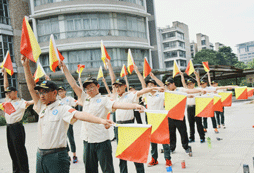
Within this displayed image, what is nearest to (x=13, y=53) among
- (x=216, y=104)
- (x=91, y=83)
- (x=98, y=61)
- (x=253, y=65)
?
(x=98, y=61)

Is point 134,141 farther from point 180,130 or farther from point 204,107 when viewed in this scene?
point 204,107

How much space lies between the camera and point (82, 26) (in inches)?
1011

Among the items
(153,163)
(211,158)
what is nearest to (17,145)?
(153,163)

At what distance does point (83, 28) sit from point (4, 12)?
790 centimetres

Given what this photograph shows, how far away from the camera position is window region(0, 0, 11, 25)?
24922 millimetres

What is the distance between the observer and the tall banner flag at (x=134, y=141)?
3.87 meters

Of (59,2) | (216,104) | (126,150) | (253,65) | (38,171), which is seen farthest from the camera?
(253,65)

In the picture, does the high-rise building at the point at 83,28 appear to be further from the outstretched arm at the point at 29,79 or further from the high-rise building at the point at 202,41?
the high-rise building at the point at 202,41

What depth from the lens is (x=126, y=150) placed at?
13.0 ft

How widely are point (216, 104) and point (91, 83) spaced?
635cm

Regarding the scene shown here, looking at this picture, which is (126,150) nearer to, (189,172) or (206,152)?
(189,172)

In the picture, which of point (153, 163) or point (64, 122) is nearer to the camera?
point (64, 122)

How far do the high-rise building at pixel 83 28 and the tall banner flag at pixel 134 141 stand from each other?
20.5m

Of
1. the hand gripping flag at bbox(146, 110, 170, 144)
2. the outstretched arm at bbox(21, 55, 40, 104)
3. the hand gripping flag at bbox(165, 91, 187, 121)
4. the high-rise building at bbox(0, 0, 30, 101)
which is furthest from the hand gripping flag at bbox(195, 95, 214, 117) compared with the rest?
the high-rise building at bbox(0, 0, 30, 101)
